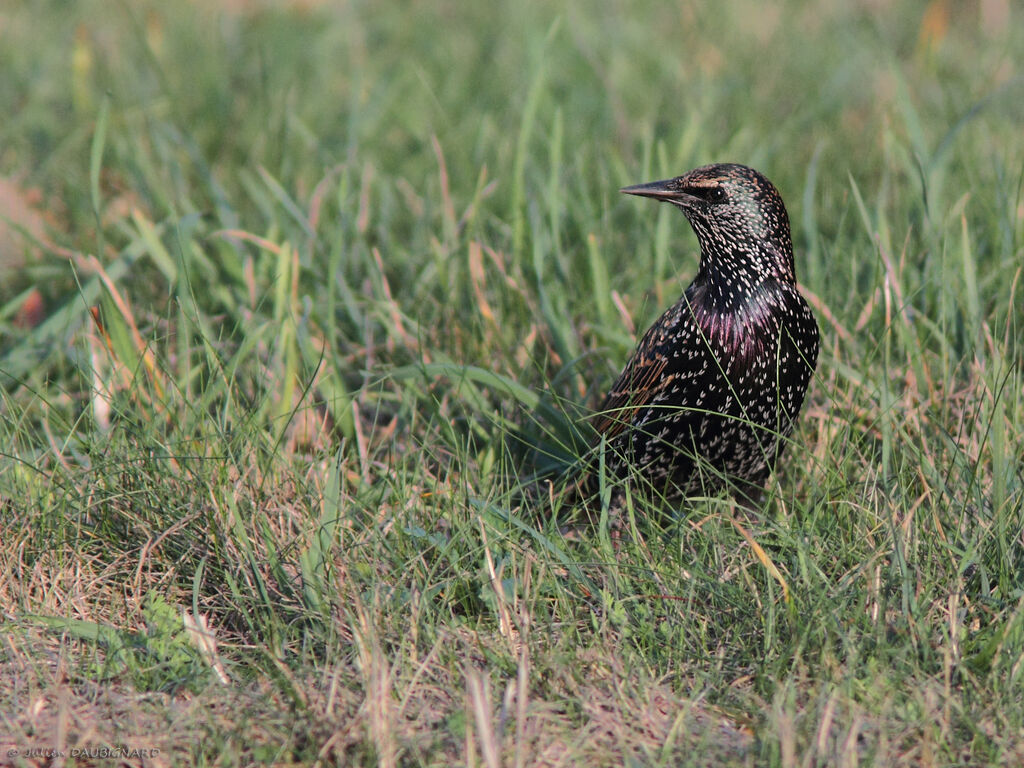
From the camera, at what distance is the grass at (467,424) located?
254cm

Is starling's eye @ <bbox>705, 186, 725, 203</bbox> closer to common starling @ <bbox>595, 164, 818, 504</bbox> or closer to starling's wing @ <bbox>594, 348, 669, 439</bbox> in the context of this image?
common starling @ <bbox>595, 164, 818, 504</bbox>

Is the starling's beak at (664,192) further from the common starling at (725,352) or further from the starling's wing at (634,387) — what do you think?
the starling's wing at (634,387)

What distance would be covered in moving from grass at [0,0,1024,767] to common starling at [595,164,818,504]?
0.17 metres

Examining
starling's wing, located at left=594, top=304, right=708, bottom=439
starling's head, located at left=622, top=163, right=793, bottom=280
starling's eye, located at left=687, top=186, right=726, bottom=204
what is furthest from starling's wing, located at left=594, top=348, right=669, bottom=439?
starling's eye, located at left=687, top=186, right=726, bottom=204

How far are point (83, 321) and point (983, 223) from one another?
3.45 m

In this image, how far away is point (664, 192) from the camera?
3486 millimetres

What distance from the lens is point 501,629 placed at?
109 inches

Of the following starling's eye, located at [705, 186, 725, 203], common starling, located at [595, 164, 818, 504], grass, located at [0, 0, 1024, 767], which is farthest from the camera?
starling's eye, located at [705, 186, 725, 203]

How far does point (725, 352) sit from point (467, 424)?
3.47ft

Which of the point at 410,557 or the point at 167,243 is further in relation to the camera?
the point at 167,243

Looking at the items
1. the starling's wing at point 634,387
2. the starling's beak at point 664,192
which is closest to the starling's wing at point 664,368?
the starling's wing at point 634,387

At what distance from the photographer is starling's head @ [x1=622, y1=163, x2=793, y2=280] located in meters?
3.36

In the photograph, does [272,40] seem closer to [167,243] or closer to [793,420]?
[167,243]

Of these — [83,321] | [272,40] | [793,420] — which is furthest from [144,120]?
[793,420]
